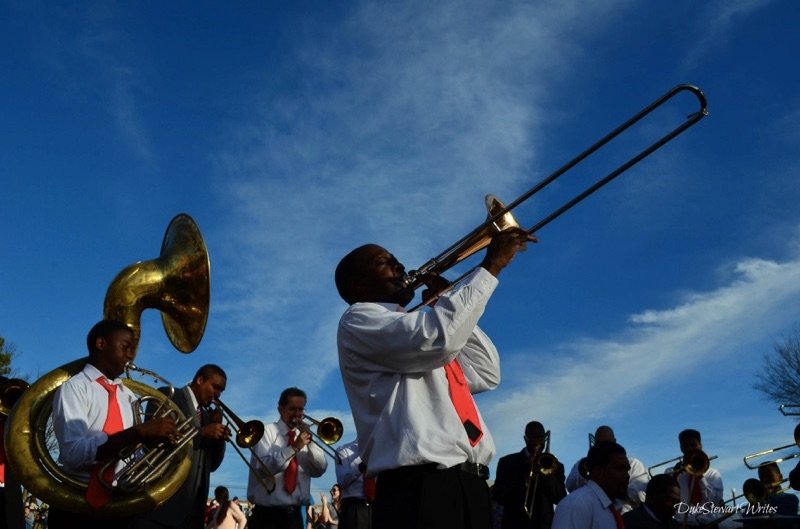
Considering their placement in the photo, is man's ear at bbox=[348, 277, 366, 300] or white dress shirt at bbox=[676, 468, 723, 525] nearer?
man's ear at bbox=[348, 277, 366, 300]

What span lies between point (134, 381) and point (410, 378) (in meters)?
3.40

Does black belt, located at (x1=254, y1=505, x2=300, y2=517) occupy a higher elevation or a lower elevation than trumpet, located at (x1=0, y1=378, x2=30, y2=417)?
lower

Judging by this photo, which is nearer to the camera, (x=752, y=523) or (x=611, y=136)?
(x=611, y=136)

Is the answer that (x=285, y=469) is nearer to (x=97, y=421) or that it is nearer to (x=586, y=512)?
(x=97, y=421)

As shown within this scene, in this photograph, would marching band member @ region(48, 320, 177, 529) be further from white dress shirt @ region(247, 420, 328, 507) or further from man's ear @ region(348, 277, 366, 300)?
white dress shirt @ region(247, 420, 328, 507)

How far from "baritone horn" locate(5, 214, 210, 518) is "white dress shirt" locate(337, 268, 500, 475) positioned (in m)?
2.42

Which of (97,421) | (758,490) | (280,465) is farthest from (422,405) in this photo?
(758,490)

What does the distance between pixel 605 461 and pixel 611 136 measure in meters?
2.98

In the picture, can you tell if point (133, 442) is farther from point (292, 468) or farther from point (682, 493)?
point (682, 493)

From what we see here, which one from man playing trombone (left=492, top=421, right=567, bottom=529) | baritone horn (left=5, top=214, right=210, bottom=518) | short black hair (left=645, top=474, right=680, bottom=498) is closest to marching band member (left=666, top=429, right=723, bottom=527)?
man playing trombone (left=492, top=421, right=567, bottom=529)

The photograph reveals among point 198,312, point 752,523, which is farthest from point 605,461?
point 198,312

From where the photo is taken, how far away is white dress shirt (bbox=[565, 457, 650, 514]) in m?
10.1

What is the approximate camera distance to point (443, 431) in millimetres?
3361

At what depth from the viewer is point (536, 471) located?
32.7ft
